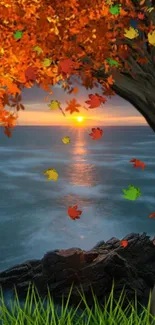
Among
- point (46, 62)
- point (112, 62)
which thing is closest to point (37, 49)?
point (46, 62)

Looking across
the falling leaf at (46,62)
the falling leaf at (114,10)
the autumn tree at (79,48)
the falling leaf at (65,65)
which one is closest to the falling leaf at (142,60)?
the autumn tree at (79,48)

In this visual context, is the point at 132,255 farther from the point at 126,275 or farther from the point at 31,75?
the point at 31,75

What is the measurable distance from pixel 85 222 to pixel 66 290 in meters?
44.0

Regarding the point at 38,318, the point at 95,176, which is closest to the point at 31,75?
the point at 38,318

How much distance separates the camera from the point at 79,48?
8.61 meters

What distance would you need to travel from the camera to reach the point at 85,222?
63.0m

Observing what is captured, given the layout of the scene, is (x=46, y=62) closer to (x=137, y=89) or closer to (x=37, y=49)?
(x=37, y=49)

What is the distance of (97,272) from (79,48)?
11.7 m

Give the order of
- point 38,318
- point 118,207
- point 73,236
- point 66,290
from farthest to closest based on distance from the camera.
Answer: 1. point 118,207
2. point 73,236
3. point 66,290
4. point 38,318

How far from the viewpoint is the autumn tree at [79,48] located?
8.39 m

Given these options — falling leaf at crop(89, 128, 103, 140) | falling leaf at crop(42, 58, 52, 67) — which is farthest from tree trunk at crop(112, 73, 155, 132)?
Answer: falling leaf at crop(42, 58, 52, 67)

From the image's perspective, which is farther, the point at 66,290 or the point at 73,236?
the point at 73,236

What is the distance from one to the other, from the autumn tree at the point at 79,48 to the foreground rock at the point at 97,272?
10602 mm

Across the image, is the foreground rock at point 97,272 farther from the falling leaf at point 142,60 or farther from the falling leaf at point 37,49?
the falling leaf at point 37,49
